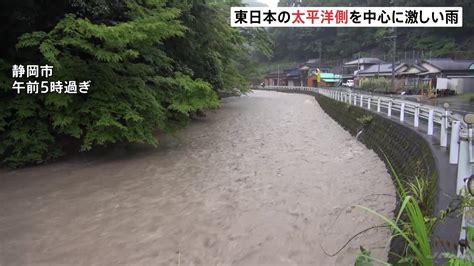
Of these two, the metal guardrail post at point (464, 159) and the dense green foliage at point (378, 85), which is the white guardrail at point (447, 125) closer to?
the metal guardrail post at point (464, 159)

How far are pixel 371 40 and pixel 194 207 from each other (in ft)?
230

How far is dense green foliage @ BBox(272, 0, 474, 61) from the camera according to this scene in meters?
49.4

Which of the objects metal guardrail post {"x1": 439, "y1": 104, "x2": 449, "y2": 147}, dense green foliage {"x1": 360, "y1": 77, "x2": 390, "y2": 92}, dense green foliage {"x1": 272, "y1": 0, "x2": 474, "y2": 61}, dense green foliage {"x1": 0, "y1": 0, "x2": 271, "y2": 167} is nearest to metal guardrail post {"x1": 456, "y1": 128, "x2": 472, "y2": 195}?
metal guardrail post {"x1": 439, "y1": 104, "x2": 449, "y2": 147}

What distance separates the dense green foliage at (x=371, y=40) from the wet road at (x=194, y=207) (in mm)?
43067

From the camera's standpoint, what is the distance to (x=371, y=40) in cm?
6975

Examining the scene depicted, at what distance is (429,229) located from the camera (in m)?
3.12

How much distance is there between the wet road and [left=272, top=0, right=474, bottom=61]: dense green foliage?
141ft

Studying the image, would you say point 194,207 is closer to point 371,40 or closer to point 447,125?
point 447,125

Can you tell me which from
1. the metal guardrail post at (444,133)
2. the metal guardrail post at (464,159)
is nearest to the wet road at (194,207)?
the metal guardrail post at (444,133)

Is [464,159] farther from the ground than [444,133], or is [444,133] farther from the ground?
[464,159]

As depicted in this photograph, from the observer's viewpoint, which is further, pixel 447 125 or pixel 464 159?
pixel 447 125

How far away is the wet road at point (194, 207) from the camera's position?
16.3 ft

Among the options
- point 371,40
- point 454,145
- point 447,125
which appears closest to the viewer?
point 454,145

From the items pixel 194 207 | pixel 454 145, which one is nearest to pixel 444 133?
pixel 454 145
